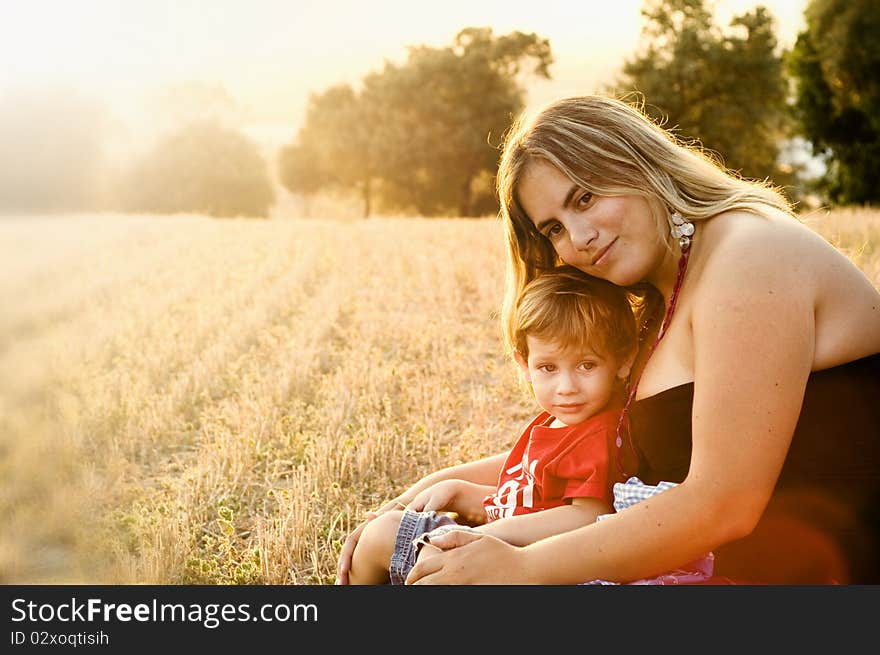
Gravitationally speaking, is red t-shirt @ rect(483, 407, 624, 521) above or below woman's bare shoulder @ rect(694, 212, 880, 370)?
below

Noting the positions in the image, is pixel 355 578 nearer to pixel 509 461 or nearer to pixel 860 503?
pixel 509 461

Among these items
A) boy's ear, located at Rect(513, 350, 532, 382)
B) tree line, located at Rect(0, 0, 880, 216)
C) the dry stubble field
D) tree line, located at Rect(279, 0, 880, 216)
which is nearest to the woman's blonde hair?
boy's ear, located at Rect(513, 350, 532, 382)

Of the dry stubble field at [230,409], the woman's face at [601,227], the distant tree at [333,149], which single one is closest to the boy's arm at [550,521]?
the woman's face at [601,227]

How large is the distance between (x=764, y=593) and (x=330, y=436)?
9.16 feet

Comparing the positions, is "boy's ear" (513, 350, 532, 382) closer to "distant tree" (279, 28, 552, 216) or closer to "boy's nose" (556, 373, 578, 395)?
"boy's nose" (556, 373, 578, 395)

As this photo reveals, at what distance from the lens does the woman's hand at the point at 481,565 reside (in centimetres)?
245

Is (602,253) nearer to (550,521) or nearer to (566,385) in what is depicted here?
(566,385)

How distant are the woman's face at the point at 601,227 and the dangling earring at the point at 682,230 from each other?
7cm

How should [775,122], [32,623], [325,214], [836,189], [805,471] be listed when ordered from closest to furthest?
[805,471] → [32,623] → [836,189] → [775,122] → [325,214]

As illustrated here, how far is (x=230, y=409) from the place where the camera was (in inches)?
209

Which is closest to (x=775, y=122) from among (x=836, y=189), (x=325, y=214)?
(x=836, y=189)

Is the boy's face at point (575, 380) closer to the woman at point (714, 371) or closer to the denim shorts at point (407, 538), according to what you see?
the woman at point (714, 371)

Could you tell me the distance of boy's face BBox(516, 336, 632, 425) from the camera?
289 cm

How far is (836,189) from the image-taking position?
75.0ft
